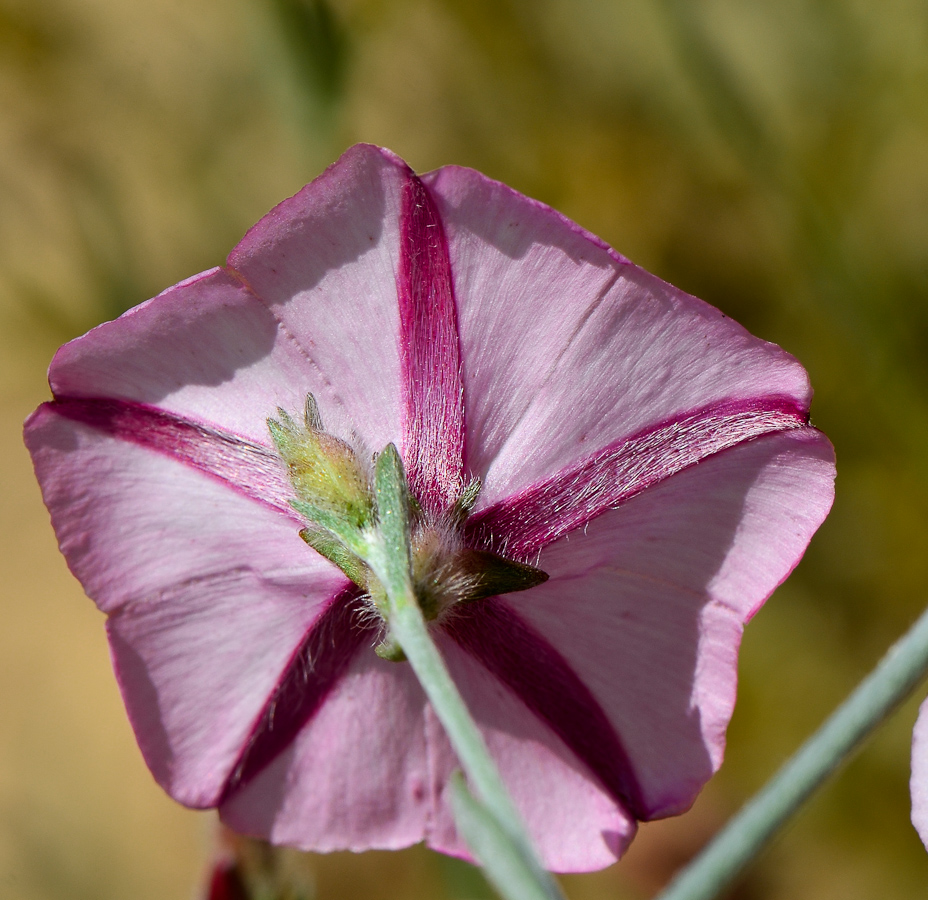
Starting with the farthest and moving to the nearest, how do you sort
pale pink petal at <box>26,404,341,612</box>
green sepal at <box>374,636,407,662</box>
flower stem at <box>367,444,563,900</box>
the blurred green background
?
1. the blurred green background
2. pale pink petal at <box>26,404,341,612</box>
3. green sepal at <box>374,636,407,662</box>
4. flower stem at <box>367,444,563,900</box>

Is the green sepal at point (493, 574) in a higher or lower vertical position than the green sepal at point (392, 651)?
lower

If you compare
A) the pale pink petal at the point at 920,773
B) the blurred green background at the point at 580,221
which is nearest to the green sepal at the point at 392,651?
the pale pink petal at the point at 920,773

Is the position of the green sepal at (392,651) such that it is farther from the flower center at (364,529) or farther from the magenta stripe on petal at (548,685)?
the magenta stripe on petal at (548,685)

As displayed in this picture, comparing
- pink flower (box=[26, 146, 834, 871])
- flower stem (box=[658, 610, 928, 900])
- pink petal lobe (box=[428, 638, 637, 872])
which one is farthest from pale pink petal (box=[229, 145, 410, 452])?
flower stem (box=[658, 610, 928, 900])

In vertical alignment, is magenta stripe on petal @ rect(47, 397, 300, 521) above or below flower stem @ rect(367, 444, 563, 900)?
above

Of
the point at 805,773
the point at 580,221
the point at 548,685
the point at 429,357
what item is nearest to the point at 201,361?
the point at 429,357

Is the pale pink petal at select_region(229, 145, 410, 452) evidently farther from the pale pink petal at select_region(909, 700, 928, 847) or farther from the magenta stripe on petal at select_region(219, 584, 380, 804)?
the pale pink petal at select_region(909, 700, 928, 847)

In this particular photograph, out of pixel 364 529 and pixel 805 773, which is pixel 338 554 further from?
pixel 805 773

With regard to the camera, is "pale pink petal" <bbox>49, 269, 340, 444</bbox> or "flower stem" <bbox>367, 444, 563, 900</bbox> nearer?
"flower stem" <bbox>367, 444, 563, 900</bbox>

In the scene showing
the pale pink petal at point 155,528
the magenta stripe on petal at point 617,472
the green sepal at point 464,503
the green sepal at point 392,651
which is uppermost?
the pale pink petal at point 155,528
